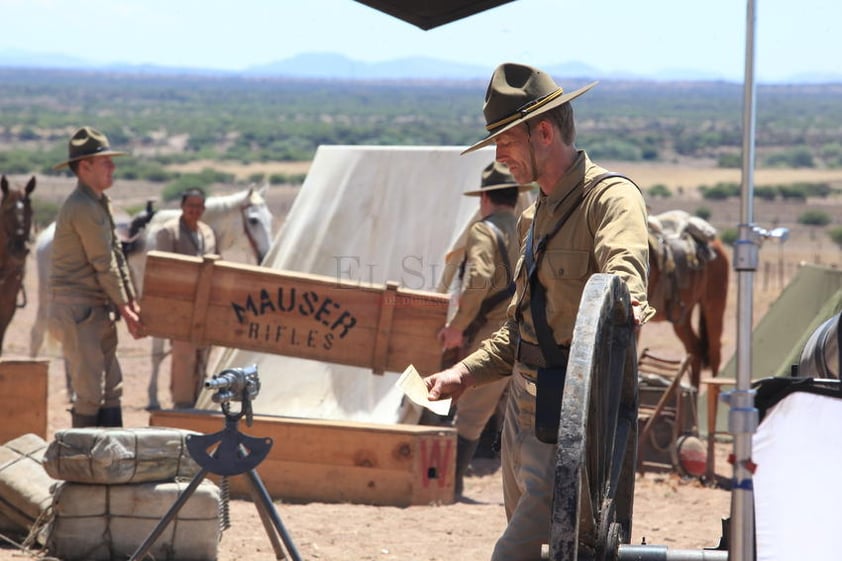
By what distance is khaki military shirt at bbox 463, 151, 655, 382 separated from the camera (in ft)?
10.8

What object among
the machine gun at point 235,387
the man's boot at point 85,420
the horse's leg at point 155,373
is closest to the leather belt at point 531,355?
the machine gun at point 235,387

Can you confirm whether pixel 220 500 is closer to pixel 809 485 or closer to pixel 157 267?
pixel 157 267

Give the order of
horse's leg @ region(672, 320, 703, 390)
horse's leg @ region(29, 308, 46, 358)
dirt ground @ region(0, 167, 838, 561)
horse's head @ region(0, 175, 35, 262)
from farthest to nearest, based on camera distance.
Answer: horse's leg @ region(29, 308, 46, 358), horse's leg @ region(672, 320, 703, 390), horse's head @ region(0, 175, 35, 262), dirt ground @ region(0, 167, 838, 561)

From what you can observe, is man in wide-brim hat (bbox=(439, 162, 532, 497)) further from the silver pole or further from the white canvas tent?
the silver pole

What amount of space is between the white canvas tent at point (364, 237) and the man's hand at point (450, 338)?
1.26 metres

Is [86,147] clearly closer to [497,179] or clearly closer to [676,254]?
[497,179]

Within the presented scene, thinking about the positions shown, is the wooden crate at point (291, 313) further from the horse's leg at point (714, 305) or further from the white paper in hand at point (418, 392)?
the horse's leg at point (714, 305)

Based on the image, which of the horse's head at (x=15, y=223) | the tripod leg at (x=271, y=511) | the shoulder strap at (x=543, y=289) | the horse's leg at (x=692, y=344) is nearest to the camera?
the shoulder strap at (x=543, y=289)

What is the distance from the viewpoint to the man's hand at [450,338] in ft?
23.6

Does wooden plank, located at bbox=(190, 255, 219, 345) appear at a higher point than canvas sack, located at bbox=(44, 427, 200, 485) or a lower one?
higher

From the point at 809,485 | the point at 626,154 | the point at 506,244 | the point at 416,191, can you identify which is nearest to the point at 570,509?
the point at 809,485

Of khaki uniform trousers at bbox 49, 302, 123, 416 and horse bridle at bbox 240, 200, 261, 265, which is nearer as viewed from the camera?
khaki uniform trousers at bbox 49, 302, 123, 416

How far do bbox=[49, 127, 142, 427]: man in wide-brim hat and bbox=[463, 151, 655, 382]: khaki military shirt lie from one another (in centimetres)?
390

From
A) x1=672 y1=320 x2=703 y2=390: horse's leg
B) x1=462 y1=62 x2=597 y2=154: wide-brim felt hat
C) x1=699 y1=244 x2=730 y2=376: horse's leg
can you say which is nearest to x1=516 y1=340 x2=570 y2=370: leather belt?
x1=462 y1=62 x2=597 y2=154: wide-brim felt hat
